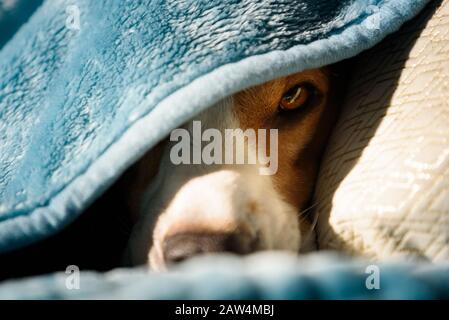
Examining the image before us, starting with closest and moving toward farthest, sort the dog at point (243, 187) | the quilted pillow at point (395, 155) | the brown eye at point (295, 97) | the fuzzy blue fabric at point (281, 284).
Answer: the fuzzy blue fabric at point (281, 284)
the quilted pillow at point (395, 155)
the dog at point (243, 187)
the brown eye at point (295, 97)

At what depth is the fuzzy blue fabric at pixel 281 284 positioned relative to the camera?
0.59m

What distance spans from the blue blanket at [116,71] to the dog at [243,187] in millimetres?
143

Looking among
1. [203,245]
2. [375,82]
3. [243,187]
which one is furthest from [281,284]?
[375,82]

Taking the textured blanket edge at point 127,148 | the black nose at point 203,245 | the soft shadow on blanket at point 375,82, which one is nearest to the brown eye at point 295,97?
the soft shadow on blanket at point 375,82

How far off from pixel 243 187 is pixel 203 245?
18 cm

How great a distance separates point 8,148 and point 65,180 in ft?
0.71

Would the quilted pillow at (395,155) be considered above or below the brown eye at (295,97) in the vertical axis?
below

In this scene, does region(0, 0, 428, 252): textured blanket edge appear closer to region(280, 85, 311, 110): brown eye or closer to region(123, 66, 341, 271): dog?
region(123, 66, 341, 271): dog

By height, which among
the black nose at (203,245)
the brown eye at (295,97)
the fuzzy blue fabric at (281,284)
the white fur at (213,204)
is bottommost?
the fuzzy blue fabric at (281,284)

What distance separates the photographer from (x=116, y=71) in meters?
1.06

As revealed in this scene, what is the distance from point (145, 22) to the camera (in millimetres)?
1086

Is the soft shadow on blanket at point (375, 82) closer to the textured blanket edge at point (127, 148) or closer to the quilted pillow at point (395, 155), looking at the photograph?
the quilted pillow at point (395, 155)

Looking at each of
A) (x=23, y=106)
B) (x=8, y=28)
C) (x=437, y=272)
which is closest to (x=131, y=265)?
(x=23, y=106)
